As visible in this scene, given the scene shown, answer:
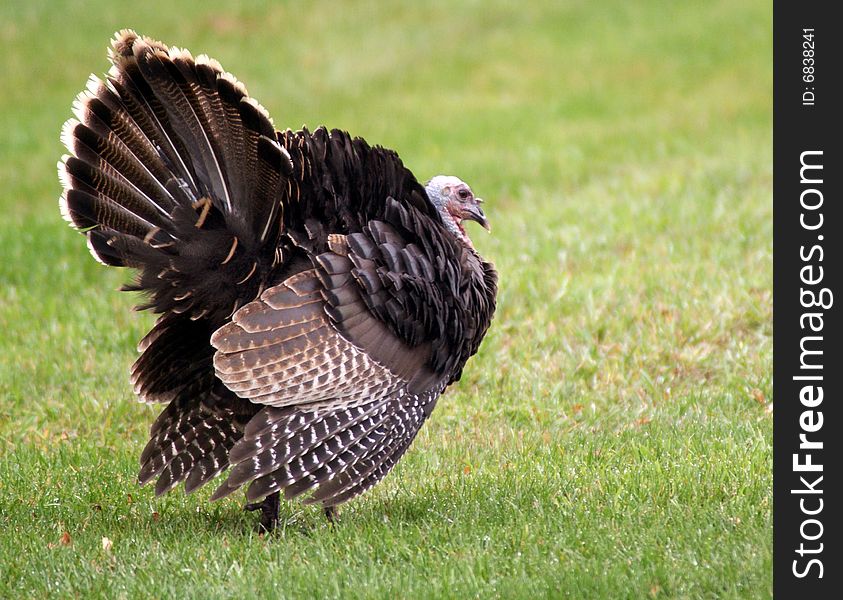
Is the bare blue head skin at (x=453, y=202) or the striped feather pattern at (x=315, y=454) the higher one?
the bare blue head skin at (x=453, y=202)

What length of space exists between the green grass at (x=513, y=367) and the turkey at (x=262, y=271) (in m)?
0.41

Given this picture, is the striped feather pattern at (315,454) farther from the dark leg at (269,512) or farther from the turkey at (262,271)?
the dark leg at (269,512)

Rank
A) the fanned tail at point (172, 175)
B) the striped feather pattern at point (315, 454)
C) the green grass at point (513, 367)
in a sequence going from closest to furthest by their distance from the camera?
1. the green grass at point (513, 367)
2. the striped feather pattern at point (315, 454)
3. the fanned tail at point (172, 175)

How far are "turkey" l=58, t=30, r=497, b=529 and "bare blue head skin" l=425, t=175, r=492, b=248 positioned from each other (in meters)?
0.46

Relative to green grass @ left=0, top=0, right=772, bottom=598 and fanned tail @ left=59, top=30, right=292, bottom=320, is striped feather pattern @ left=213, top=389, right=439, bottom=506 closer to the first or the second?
green grass @ left=0, top=0, right=772, bottom=598

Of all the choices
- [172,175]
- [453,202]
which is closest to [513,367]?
[453,202]

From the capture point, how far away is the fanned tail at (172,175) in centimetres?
518

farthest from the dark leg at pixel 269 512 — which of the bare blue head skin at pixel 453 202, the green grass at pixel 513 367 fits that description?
the bare blue head skin at pixel 453 202

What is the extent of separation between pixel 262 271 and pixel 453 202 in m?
1.23

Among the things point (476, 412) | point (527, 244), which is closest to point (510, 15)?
point (527, 244)

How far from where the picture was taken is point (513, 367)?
7.73 meters

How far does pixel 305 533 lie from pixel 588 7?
57.0 ft

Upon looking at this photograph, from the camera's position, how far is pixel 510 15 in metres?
20.8
